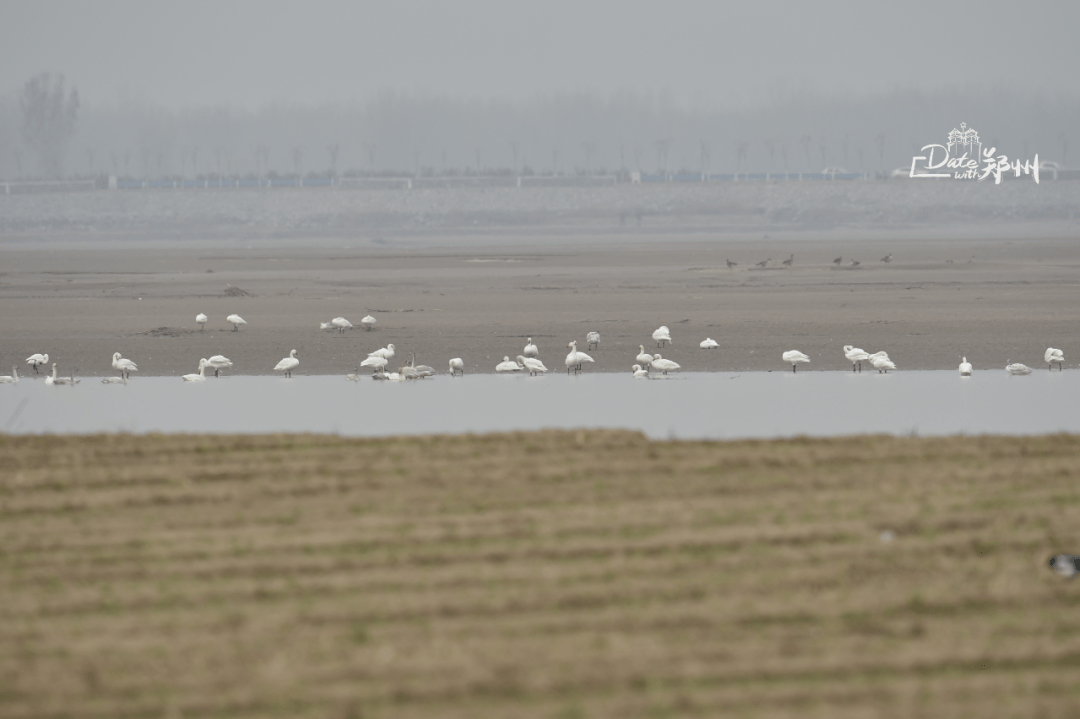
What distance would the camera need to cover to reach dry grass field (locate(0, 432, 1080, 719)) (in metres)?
7.42

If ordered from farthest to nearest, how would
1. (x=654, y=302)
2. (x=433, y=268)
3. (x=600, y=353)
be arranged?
(x=433, y=268), (x=654, y=302), (x=600, y=353)

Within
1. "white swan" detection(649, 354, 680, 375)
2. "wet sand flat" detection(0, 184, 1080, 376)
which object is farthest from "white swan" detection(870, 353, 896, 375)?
"white swan" detection(649, 354, 680, 375)

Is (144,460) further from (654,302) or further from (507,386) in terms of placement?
(654,302)

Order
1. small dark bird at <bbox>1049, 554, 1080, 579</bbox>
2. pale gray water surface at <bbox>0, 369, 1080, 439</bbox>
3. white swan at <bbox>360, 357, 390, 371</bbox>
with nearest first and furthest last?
1. small dark bird at <bbox>1049, 554, 1080, 579</bbox>
2. pale gray water surface at <bbox>0, 369, 1080, 439</bbox>
3. white swan at <bbox>360, 357, 390, 371</bbox>

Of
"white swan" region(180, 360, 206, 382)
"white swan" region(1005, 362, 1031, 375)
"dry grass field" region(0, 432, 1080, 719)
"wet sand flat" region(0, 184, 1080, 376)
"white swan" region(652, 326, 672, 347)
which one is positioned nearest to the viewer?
"dry grass field" region(0, 432, 1080, 719)

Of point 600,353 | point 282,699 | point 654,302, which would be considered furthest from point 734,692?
point 654,302

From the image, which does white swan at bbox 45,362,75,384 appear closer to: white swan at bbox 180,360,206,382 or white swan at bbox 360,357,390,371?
white swan at bbox 180,360,206,382

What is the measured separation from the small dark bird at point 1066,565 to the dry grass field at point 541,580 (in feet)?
0.25

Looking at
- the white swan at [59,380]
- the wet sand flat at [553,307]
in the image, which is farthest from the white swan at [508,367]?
the white swan at [59,380]

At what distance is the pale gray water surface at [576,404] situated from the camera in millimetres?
15719

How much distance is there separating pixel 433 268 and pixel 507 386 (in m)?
33.8

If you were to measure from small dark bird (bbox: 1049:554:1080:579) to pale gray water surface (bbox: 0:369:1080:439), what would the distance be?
536 centimetres

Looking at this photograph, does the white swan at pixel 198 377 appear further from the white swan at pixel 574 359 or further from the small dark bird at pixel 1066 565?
the small dark bird at pixel 1066 565

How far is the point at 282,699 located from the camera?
23.8ft
